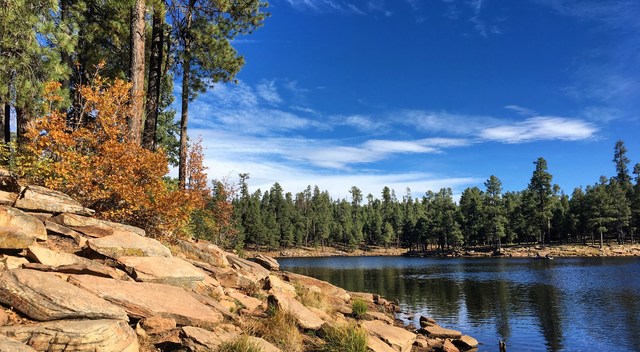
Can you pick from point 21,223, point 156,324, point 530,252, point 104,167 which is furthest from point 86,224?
point 530,252

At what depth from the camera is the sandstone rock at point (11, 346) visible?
16.1 feet

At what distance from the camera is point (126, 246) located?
972 cm

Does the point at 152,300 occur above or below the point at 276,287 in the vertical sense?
above

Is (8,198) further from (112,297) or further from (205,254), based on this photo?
(205,254)

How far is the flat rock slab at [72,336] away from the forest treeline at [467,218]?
184 feet

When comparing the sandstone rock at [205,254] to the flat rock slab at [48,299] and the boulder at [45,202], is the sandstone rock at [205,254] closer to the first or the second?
the boulder at [45,202]

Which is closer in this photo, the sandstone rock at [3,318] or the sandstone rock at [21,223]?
the sandstone rock at [3,318]

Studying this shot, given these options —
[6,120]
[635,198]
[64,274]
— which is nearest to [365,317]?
[64,274]

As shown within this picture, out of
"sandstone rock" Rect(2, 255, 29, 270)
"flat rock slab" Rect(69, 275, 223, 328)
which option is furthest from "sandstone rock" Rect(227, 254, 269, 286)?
"sandstone rock" Rect(2, 255, 29, 270)

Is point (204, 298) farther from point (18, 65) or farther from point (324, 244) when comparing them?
point (324, 244)

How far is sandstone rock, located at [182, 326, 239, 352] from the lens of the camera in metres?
7.19

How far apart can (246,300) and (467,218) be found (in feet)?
373

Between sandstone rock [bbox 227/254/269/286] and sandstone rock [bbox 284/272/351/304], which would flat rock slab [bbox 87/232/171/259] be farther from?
sandstone rock [bbox 284/272/351/304]

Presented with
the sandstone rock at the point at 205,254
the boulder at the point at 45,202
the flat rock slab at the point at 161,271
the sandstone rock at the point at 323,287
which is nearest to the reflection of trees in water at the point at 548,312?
the sandstone rock at the point at 323,287
